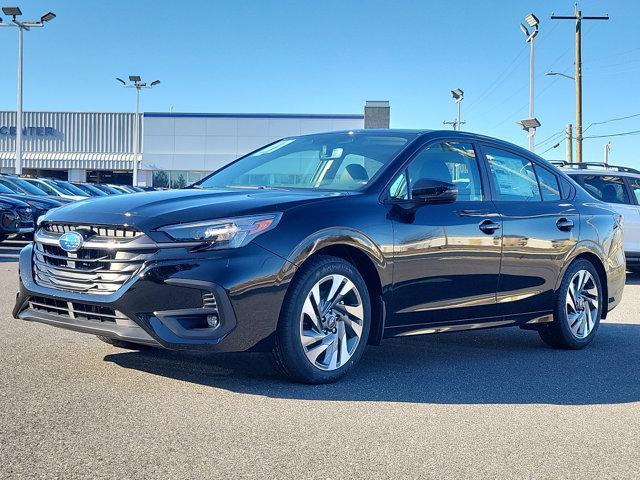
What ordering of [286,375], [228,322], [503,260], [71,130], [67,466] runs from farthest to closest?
[71,130] < [503,260] < [286,375] < [228,322] < [67,466]

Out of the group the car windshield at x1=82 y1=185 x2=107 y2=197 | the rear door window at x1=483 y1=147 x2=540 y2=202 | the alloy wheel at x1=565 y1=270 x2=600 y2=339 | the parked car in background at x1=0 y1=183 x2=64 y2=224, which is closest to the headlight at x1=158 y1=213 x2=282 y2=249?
the rear door window at x1=483 y1=147 x2=540 y2=202

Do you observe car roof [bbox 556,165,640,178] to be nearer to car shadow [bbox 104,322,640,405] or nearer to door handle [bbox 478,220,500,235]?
car shadow [bbox 104,322,640,405]

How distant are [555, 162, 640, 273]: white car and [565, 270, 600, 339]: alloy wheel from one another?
6217 mm

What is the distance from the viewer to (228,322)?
452cm

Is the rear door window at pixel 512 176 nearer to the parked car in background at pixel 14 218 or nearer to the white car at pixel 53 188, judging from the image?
the parked car in background at pixel 14 218

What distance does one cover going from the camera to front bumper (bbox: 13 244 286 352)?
14.7 ft

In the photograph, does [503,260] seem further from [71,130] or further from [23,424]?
[71,130]

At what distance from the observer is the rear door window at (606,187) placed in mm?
12992

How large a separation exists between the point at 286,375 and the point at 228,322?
0.61 metres

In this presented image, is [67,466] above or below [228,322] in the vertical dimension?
below

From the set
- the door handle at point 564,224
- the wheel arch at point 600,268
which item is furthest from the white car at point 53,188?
the door handle at point 564,224

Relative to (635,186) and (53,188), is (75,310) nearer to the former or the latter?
(635,186)

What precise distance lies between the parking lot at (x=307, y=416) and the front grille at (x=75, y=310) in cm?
39

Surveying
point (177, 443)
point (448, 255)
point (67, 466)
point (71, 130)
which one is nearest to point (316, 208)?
point (448, 255)
